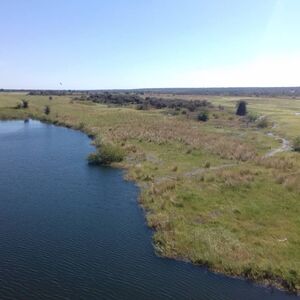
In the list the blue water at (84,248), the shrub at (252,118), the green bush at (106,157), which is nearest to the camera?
the blue water at (84,248)

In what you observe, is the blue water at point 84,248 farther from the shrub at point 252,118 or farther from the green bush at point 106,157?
the shrub at point 252,118

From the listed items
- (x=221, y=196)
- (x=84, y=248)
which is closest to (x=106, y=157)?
(x=221, y=196)

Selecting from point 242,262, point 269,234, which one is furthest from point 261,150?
point 242,262

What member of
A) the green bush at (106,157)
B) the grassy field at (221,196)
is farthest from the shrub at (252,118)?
the green bush at (106,157)

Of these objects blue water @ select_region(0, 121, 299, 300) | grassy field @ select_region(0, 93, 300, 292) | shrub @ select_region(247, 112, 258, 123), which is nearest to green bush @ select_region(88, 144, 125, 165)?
grassy field @ select_region(0, 93, 300, 292)

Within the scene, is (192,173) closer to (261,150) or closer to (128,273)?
(261,150)

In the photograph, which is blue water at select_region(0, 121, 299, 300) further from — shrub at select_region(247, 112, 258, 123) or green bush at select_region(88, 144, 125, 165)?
A: shrub at select_region(247, 112, 258, 123)
